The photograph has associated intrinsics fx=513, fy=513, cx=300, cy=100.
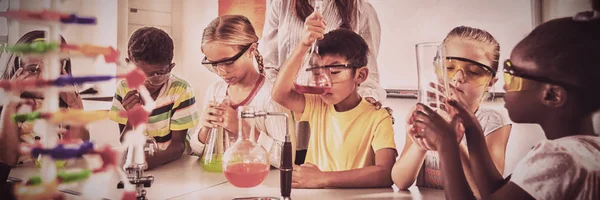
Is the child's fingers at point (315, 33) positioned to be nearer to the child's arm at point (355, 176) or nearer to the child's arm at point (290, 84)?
the child's arm at point (290, 84)

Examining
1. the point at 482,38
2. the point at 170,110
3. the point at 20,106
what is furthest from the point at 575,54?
the point at 20,106

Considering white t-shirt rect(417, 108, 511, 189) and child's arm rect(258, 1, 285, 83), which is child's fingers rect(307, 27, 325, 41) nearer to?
child's arm rect(258, 1, 285, 83)

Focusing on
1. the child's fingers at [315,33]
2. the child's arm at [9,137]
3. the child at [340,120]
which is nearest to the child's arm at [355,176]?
the child at [340,120]

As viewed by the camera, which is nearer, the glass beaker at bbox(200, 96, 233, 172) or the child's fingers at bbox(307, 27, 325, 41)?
the child's fingers at bbox(307, 27, 325, 41)

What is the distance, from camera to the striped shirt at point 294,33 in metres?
1.84

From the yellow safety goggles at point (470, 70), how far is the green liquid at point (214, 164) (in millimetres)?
925

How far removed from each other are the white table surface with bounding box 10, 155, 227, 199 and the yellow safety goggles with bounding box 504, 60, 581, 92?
1075mm

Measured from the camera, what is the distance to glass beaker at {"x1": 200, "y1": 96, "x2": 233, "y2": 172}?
1995 millimetres

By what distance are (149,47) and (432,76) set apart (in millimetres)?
1215

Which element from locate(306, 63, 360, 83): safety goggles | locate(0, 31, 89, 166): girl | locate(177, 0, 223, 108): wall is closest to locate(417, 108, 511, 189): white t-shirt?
locate(306, 63, 360, 83): safety goggles

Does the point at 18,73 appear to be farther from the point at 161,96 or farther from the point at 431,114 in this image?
the point at 431,114

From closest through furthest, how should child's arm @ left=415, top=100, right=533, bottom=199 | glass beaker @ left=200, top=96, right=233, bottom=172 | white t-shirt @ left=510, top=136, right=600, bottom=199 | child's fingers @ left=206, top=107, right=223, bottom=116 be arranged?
white t-shirt @ left=510, top=136, right=600, bottom=199
child's arm @ left=415, top=100, right=533, bottom=199
glass beaker @ left=200, top=96, right=233, bottom=172
child's fingers @ left=206, top=107, right=223, bottom=116

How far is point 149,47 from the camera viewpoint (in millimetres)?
2160

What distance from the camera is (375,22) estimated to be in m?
1.83
